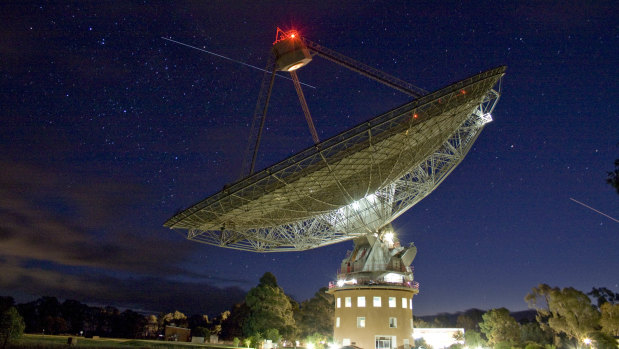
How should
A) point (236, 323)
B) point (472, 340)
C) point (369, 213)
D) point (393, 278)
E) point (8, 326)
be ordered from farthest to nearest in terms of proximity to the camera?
point (236, 323) → point (472, 340) → point (393, 278) → point (369, 213) → point (8, 326)

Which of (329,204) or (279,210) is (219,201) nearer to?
(279,210)

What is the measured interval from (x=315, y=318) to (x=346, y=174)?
43365 millimetres

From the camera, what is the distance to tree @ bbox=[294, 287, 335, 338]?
224ft

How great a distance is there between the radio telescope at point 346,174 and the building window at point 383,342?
12.9m

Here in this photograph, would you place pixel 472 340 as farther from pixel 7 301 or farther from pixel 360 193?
pixel 7 301

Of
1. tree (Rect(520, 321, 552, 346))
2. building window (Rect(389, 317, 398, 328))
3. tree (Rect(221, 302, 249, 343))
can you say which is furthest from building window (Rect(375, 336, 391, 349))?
tree (Rect(520, 321, 552, 346))

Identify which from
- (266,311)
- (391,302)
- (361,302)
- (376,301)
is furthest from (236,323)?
(391,302)

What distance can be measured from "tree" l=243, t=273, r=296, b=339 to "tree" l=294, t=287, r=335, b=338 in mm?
11932

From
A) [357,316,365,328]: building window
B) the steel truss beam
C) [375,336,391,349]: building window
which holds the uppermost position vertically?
the steel truss beam

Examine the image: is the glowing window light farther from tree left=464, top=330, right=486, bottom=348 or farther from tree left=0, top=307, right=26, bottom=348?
tree left=0, top=307, right=26, bottom=348

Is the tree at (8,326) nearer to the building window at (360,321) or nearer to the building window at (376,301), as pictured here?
the building window at (360,321)

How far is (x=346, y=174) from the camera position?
105 ft

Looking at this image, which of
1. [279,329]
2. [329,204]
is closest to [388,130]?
[329,204]

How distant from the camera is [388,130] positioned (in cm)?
2856
